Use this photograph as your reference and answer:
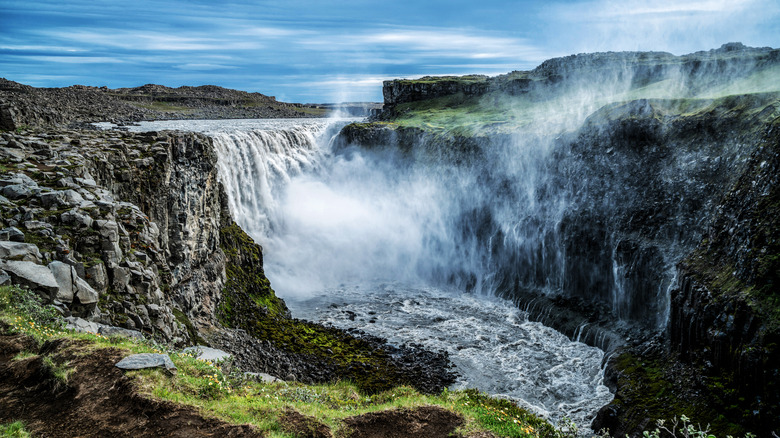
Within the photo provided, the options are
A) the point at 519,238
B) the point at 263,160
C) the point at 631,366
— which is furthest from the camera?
the point at 263,160

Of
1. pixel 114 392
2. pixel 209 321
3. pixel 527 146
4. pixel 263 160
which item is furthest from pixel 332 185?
pixel 114 392

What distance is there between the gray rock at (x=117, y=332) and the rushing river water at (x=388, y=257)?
1602 cm

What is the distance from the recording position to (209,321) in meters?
22.5

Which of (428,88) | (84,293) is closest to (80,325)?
(84,293)

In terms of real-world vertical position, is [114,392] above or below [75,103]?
below

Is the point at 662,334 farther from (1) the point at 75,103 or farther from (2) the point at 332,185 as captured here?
(1) the point at 75,103

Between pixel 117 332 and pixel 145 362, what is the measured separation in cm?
343

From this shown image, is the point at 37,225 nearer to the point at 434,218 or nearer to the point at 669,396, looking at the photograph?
the point at 669,396

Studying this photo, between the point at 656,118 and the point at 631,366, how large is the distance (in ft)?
53.6

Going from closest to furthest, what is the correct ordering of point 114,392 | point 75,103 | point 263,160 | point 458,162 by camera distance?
point 114,392
point 263,160
point 458,162
point 75,103

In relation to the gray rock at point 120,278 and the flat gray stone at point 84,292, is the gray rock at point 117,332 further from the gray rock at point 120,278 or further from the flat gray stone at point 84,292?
the gray rock at point 120,278

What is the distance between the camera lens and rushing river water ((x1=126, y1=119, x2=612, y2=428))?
2498cm

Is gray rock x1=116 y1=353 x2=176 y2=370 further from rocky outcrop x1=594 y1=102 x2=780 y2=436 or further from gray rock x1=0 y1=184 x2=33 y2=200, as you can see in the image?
rocky outcrop x1=594 y1=102 x2=780 y2=436

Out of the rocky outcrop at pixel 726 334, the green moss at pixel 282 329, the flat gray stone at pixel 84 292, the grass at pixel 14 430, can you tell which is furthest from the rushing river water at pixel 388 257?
the grass at pixel 14 430
